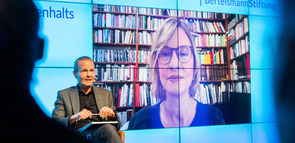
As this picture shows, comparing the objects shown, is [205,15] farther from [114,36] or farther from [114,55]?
[114,55]

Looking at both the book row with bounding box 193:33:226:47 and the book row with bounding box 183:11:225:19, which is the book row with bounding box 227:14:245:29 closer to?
the book row with bounding box 183:11:225:19

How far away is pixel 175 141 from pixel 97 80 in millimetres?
1437

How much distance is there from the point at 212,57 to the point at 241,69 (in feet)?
1.63

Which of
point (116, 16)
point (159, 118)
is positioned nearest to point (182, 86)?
point (159, 118)

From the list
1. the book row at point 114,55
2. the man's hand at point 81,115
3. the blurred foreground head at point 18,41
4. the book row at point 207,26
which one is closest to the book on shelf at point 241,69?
the book row at point 207,26

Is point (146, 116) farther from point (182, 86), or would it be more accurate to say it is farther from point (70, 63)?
point (70, 63)

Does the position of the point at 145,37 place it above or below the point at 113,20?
below

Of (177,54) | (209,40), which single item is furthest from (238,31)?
(177,54)

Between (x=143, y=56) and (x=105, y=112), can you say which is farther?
(x=143, y=56)

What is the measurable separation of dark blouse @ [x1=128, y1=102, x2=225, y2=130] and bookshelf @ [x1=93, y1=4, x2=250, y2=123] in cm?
8

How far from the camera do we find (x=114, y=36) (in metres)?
3.05

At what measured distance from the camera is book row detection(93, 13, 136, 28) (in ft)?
9.52

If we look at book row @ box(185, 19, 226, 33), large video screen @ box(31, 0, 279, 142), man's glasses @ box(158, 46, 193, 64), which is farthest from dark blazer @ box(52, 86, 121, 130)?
book row @ box(185, 19, 226, 33)

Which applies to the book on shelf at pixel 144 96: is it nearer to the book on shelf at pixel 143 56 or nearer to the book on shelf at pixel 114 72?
the book on shelf at pixel 114 72
